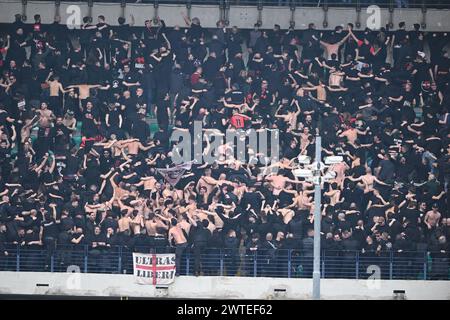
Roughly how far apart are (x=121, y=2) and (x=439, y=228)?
32.7ft

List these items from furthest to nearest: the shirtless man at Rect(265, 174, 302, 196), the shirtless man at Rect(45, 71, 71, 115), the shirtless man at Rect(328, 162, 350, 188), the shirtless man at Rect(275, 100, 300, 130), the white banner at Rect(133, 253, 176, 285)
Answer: the shirtless man at Rect(45, 71, 71, 115), the shirtless man at Rect(275, 100, 300, 130), the shirtless man at Rect(328, 162, 350, 188), the shirtless man at Rect(265, 174, 302, 196), the white banner at Rect(133, 253, 176, 285)

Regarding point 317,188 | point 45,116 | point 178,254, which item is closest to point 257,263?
point 178,254

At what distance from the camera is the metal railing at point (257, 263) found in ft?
71.0

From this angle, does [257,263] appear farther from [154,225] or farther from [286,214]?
[154,225]

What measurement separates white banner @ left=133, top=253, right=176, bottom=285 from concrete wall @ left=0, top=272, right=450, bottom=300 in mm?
159

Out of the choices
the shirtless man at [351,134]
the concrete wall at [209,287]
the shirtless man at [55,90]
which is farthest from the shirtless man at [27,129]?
the shirtless man at [351,134]

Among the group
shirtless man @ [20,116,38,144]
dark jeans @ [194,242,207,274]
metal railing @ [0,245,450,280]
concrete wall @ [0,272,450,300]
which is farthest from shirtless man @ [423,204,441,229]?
shirtless man @ [20,116,38,144]

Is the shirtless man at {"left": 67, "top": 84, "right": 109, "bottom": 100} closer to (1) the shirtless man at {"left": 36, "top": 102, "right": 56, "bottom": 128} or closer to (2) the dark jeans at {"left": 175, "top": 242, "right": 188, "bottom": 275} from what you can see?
(1) the shirtless man at {"left": 36, "top": 102, "right": 56, "bottom": 128}

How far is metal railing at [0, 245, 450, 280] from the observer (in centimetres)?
2164

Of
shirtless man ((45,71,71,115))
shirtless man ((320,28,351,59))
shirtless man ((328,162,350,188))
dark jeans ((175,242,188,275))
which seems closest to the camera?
dark jeans ((175,242,188,275))

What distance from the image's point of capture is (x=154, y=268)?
2155cm

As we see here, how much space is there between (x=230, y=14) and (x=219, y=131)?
362 cm
